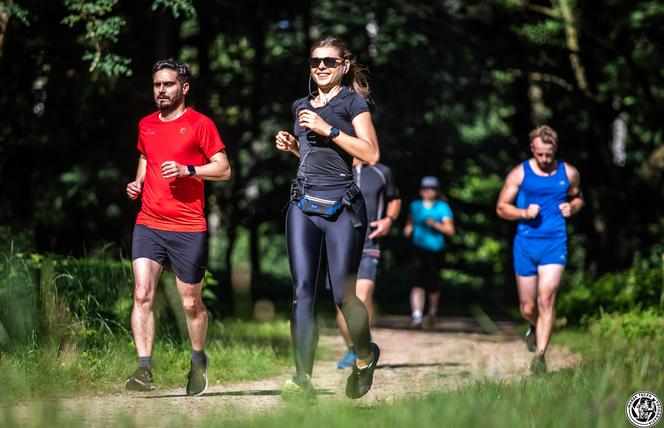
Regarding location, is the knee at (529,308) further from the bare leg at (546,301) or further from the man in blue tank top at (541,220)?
the bare leg at (546,301)

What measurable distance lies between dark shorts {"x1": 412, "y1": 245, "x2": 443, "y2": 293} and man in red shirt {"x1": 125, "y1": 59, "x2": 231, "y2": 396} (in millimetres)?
8990

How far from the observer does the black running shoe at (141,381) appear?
7.23 meters

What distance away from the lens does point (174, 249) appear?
24.7 ft

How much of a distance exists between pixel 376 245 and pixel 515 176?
1.62m

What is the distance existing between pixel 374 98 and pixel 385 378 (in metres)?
15.5

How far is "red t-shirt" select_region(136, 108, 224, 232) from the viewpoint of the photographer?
24.6 ft

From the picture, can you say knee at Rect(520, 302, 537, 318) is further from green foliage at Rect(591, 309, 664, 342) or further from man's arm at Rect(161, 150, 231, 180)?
man's arm at Rect(161, 150, 231, 180)

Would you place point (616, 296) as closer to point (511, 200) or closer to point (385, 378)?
point (511, 200)

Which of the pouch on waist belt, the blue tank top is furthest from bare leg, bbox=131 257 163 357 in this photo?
the blue tank top

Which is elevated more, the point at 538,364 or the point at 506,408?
the point at 506,408

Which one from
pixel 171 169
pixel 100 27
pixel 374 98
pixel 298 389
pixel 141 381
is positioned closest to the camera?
pixel 298 389

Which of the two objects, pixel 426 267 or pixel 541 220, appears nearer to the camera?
pixel 541 220

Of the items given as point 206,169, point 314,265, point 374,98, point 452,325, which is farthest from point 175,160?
point 374,98

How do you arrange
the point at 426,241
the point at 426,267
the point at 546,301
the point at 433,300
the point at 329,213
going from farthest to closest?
the point at 433,300, the point at 426,241, the point at 426,267, the point at 546,301, the point at 329,213
